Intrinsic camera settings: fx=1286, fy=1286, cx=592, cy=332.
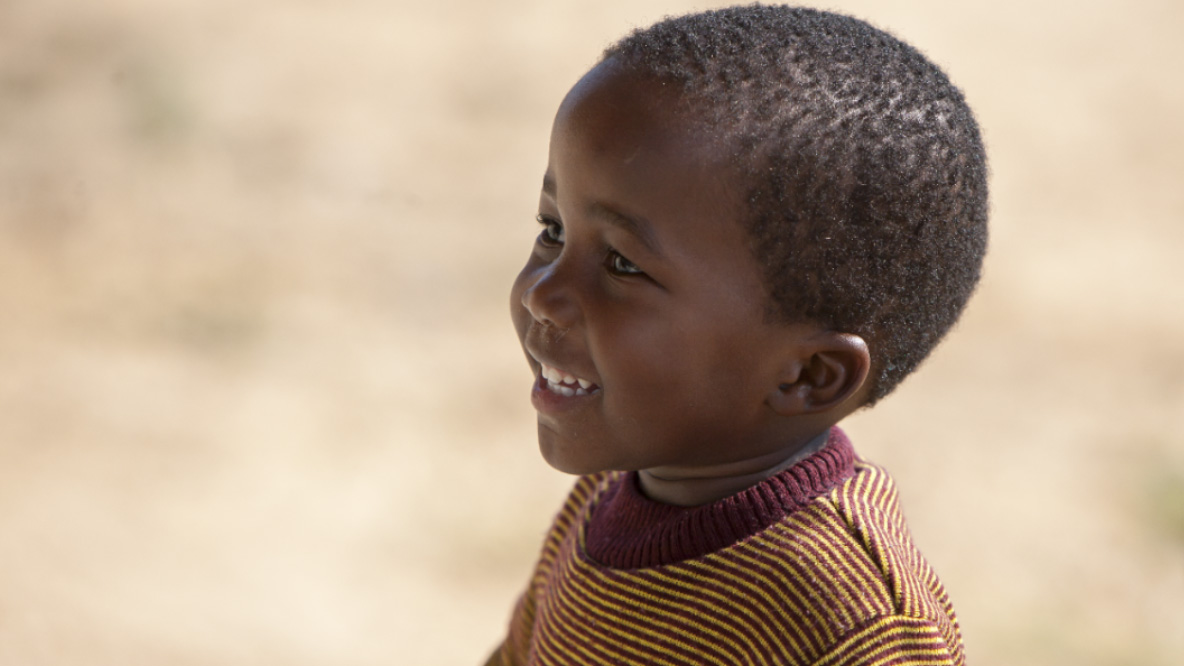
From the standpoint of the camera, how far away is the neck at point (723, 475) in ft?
5.20

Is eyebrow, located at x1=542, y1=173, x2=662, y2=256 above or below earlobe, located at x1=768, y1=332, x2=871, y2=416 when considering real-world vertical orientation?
above

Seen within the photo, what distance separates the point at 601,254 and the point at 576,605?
46 centimetres

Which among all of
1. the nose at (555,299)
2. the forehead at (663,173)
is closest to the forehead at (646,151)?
the forehead at (663,173)

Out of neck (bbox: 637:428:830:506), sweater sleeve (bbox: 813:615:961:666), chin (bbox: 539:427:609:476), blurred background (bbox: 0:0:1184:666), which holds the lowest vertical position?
sweater sleeve (bbox: 813:615:961:666)

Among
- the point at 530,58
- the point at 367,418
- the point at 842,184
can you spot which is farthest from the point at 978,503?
the point at 530,58

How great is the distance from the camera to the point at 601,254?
1485 mm

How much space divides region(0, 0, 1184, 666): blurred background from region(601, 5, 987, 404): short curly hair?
223 cm

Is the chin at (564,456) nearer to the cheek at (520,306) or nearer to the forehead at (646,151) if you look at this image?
the cheek at (520,306)

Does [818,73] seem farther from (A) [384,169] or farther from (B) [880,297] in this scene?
(A) [384,169]

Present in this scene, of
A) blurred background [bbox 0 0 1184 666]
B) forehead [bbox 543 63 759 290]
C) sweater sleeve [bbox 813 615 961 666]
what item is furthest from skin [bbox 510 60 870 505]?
blurred background [bbox 0 0 1184 666]

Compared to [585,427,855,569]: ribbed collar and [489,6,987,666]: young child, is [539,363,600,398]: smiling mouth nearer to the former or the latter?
[489,6,987,666]: young child

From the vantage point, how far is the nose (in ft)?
4.86

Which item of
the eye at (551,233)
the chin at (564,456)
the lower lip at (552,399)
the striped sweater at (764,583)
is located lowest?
the striped sweater at (764,583)

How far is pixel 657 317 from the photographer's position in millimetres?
1466
